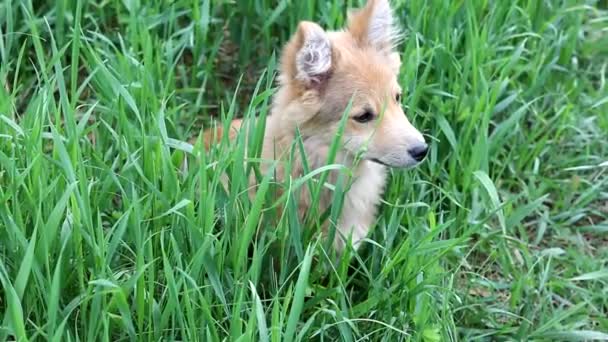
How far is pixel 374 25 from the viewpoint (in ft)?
9.91

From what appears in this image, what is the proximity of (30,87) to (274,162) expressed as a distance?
55.6 inches

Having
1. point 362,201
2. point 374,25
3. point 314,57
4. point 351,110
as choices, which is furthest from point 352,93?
point 362,201

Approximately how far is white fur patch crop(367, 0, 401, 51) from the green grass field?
0.68 ft

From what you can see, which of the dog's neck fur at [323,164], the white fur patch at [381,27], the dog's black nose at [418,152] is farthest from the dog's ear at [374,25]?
the dog's black nose at [418,152]

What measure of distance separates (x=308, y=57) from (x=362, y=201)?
518mm

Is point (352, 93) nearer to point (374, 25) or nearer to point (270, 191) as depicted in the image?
point (374, 25)

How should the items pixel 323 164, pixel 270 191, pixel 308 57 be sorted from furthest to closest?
pixel 323 164 → pixel 308 57 → pixel 270 191

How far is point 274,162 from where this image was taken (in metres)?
2.52

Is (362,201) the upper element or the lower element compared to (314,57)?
lower

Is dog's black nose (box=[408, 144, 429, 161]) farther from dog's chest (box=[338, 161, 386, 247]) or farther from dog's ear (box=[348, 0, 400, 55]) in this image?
dog's ear (box=[348, 0, 400, 55])

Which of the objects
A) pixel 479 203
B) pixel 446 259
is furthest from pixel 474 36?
pixel 446 259

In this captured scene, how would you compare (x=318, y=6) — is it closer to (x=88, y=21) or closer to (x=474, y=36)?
(x=474, y=36)

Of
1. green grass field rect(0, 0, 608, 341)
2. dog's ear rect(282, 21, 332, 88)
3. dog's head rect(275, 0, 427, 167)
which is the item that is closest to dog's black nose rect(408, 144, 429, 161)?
dog's head rect(275, 0, 427, 167)

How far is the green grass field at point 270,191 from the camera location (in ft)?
7.63
